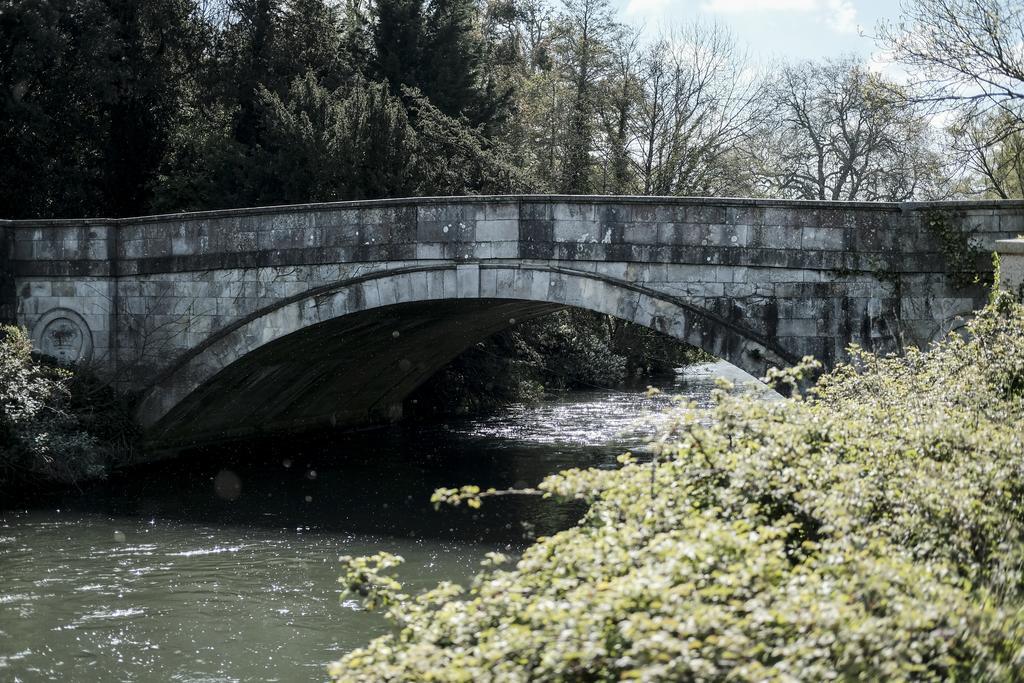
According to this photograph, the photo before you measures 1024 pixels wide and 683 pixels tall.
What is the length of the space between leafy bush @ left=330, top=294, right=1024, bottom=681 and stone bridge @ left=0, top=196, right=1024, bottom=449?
13.3 feet

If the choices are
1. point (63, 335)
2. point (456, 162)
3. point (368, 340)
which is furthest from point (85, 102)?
point (368, 340)

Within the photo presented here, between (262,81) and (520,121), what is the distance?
4781 millimetres

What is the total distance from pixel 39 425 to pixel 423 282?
3.77 meters

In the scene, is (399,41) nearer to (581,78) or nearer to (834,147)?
(581,78)

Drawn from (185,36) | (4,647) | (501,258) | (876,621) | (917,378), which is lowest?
(4,647)

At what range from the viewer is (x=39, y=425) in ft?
34.4

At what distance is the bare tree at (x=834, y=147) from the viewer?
2184 centimetres

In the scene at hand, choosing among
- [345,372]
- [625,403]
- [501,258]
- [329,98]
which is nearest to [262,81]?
[329,98]

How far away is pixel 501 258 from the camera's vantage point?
10398 mm

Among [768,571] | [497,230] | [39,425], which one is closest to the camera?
[768,571]

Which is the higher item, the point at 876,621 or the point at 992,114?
the point at 992,114

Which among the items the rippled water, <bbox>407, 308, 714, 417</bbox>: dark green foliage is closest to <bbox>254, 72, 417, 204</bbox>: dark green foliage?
<bbox>407, 308, 714, 417</bbox>: dark green foliage

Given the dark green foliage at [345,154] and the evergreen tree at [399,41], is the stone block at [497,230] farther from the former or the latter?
the evergreen tree at [399,41]

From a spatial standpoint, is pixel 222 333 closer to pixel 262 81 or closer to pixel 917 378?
pixel 917 378
